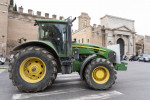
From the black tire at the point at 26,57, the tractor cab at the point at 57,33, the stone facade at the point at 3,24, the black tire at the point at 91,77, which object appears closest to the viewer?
the black tire at the point at 26,57

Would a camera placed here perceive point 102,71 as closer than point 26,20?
Yes

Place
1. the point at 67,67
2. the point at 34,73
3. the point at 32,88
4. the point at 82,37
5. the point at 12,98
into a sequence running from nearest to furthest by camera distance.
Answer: the point at 12,98 → the point at 32,88 → the point at 34,73 → the point at 67,67 → the point at 82,37

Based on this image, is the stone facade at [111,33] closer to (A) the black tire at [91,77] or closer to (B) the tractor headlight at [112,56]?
(B) the tractor headlight at [112,56]

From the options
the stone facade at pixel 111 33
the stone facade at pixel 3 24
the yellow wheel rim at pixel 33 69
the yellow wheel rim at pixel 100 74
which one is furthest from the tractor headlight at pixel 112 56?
the stone facade at pixel 111 33

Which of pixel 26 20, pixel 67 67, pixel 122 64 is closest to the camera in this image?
pixel 67 67

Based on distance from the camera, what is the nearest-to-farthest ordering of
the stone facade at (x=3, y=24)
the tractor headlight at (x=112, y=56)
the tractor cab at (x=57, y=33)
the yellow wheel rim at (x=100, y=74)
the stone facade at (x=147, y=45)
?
the yellow wheel rim at (x=100, y=74) → the tractor cab at (x=57, y=33) → the tractor headlight at (x=112, y=56) → the stone facade at (x=3, y=24) → the stone facade at (x=147, y=45)

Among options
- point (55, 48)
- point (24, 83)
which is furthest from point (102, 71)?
point (24, 83)

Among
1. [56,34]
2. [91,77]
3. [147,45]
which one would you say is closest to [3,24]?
[56,34]

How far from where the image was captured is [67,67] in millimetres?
4207

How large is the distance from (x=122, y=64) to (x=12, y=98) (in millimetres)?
4244

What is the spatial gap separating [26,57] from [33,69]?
18.0 inches

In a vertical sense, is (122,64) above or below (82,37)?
below

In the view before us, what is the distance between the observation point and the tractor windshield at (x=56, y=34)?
14.2 feet

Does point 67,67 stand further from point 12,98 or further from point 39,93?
point 12,98
